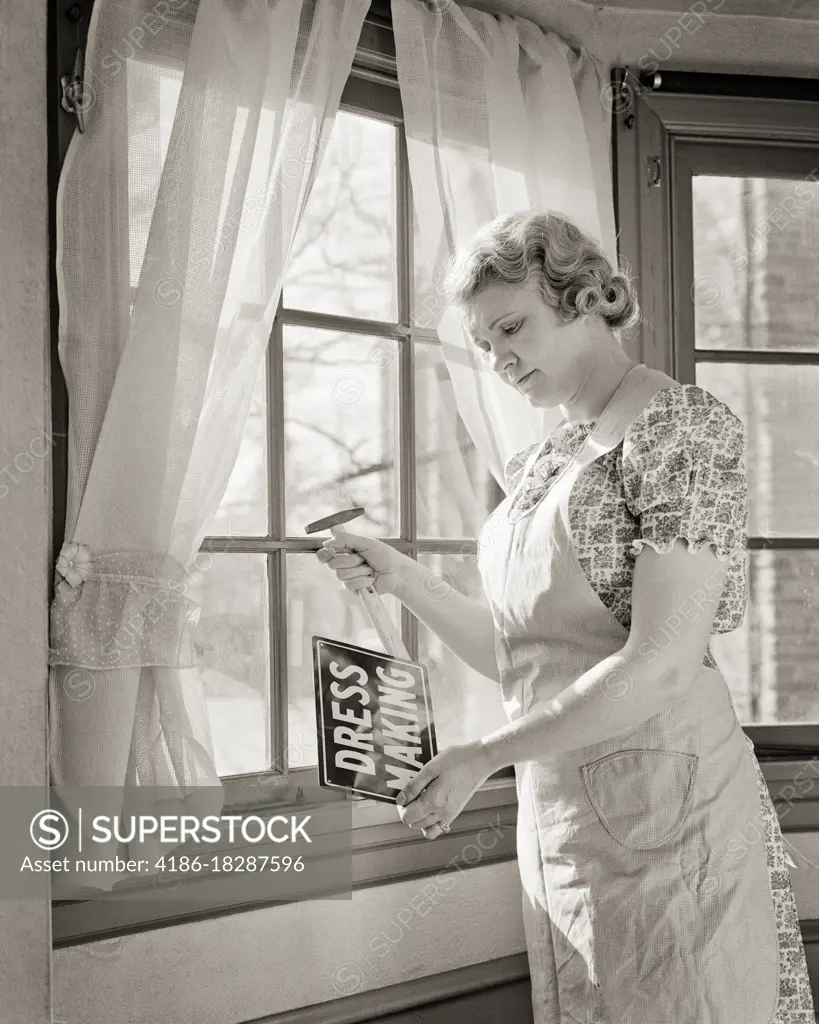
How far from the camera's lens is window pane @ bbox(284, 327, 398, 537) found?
85.5 inches

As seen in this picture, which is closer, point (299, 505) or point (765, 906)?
point (765, 906)

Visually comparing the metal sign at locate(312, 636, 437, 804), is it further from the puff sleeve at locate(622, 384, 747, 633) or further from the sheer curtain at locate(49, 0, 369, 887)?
the puff sleeve at locate(622, 384, 747, 633)

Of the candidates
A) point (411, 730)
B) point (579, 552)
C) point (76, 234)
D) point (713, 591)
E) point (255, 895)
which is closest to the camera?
point (713, 591)

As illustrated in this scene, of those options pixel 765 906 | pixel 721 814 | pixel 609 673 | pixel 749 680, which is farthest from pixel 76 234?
pixel 749 680

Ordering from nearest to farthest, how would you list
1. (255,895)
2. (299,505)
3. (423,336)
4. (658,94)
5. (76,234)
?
(76,234), (255,895), (299,505), (423,336), (658,94)

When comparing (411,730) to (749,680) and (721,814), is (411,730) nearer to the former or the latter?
(721,814)

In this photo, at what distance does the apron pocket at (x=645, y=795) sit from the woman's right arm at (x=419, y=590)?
15.2 inches

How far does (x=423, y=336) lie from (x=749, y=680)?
117 centimetres

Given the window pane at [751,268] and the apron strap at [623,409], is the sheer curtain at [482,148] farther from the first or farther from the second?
the apron strap at [623,409]

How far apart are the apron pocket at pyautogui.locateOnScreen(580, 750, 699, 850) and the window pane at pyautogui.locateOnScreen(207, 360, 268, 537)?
89cm

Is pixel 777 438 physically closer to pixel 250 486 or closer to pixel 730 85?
pixel 730 85

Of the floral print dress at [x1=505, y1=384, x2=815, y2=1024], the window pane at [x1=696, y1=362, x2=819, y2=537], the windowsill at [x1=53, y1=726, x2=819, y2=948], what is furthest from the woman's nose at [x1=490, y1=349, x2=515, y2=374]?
the window pane at [x1=696, y1=362, x2=819, y2=537]

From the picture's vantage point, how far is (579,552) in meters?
1.53

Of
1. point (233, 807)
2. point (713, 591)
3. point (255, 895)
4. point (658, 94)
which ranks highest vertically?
point (658, 94)
